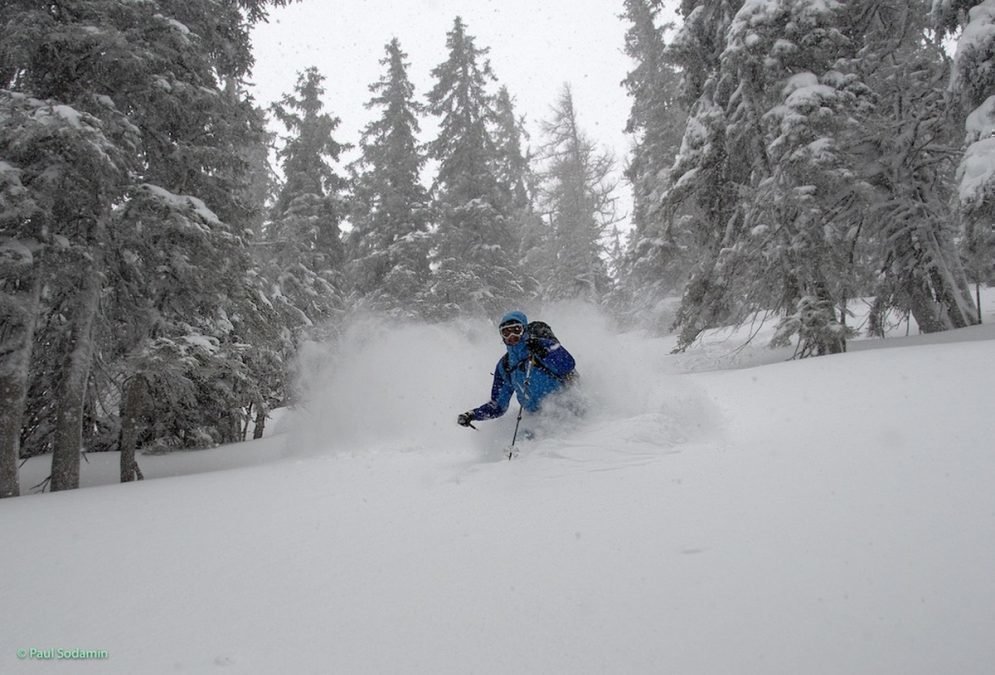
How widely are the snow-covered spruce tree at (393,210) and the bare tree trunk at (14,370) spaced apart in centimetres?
1432

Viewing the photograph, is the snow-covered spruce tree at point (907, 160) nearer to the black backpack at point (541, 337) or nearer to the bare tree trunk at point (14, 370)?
the black backpack at point (541, 337)

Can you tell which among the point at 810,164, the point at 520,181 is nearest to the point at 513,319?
the point at 810,164

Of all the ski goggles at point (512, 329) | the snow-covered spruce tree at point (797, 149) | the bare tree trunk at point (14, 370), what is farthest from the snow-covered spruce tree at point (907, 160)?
the bare tree trunk at point (14, 370)

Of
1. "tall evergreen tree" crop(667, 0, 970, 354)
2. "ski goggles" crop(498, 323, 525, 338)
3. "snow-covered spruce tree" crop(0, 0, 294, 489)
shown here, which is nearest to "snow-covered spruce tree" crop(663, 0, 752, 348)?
"tall evergreen tree" crop(667, 0, 970, 354)

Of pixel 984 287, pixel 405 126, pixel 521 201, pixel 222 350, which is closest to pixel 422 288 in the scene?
pixel 405 126

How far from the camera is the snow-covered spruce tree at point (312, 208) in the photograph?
1877cm

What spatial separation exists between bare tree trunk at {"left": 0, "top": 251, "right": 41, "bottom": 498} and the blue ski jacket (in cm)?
654

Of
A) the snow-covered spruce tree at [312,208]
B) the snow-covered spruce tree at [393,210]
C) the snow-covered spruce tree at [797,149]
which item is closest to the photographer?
the snow-covered spruce tree at [797,149]

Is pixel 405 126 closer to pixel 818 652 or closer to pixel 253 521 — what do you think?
pixel 253 521

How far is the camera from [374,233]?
23.6m

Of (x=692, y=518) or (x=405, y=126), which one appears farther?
(x=405, y=126)

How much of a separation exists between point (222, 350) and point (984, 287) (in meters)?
34.6

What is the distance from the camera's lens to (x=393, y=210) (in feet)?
76.9

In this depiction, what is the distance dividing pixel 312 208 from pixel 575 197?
14.6m
